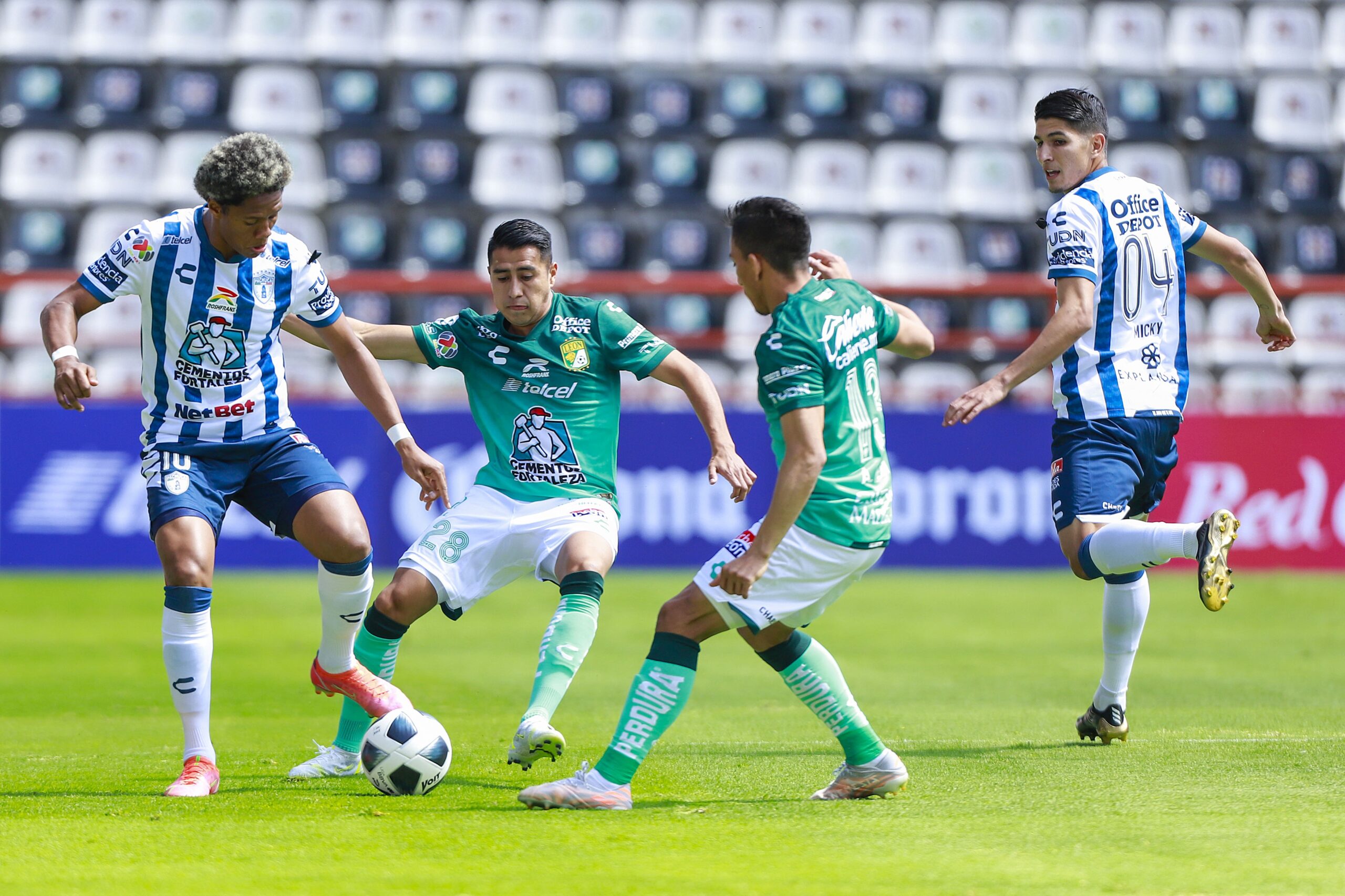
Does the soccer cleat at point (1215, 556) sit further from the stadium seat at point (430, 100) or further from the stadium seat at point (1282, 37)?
the stadium seat at point (1282, 37)

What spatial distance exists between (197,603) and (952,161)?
13268 millimetres

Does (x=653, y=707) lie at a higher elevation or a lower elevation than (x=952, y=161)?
lower

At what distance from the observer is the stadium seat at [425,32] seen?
17.1 metres

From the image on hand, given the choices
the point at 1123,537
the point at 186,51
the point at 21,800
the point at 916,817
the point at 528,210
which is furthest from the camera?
the point at 186,51

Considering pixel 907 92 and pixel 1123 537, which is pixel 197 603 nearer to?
pixel 1123 537

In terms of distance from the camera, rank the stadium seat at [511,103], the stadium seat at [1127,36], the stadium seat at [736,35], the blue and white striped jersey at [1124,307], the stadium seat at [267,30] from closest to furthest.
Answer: the blue and white striped jersey at [1124,307]
the stadium seat at [511,103]
the stadium seat at [267,30]
the stadium seat at [736,35]
the stadium seat at [1127,36]

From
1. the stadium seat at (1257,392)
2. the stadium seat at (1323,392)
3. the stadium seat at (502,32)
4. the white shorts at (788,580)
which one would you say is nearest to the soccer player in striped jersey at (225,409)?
the white shorts at (788,580)

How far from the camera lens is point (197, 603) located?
535 centimetres

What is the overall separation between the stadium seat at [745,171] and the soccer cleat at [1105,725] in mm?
10818

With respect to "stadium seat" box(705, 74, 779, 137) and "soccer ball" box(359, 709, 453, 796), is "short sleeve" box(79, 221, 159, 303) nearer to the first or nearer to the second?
"soccer ball" box(359, 709, 453, 796)

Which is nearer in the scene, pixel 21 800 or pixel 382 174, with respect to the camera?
pixel 21 800

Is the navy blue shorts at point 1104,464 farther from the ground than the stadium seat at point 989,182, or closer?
closer

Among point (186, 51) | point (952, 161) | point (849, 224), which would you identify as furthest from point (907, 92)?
point (186, 51)

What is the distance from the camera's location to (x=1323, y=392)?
560 inches
